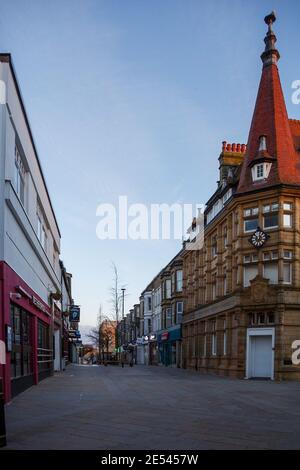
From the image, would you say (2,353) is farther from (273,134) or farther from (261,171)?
(273,134)

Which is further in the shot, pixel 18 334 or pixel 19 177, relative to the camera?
pixel 19 177

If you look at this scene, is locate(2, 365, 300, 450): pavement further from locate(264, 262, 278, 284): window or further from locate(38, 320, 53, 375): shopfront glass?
locate(264, 262, 278, 284): window

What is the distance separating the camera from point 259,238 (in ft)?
107

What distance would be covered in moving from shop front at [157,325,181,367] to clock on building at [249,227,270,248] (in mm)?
23819

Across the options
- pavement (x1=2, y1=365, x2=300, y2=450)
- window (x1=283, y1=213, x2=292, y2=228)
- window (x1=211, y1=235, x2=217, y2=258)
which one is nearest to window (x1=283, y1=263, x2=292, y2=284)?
window (x1=283, y1=213, x2=292, y2=228)

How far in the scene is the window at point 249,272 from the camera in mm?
33344

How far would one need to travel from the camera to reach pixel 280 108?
3588 centimetres

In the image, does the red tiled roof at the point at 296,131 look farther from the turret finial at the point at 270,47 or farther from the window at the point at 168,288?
the window at the point at 168,288

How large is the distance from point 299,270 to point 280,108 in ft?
37.3

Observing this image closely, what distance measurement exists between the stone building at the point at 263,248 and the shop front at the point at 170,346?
660 inches

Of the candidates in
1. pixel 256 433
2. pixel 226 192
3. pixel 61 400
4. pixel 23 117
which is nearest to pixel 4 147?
pixel 23 117

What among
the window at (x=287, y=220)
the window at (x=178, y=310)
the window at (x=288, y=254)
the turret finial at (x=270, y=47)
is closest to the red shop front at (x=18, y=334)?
the window at (x=288, y=254)

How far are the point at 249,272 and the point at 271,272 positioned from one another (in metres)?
1.57

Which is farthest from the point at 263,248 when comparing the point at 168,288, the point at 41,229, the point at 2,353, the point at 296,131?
the point at 168,288
